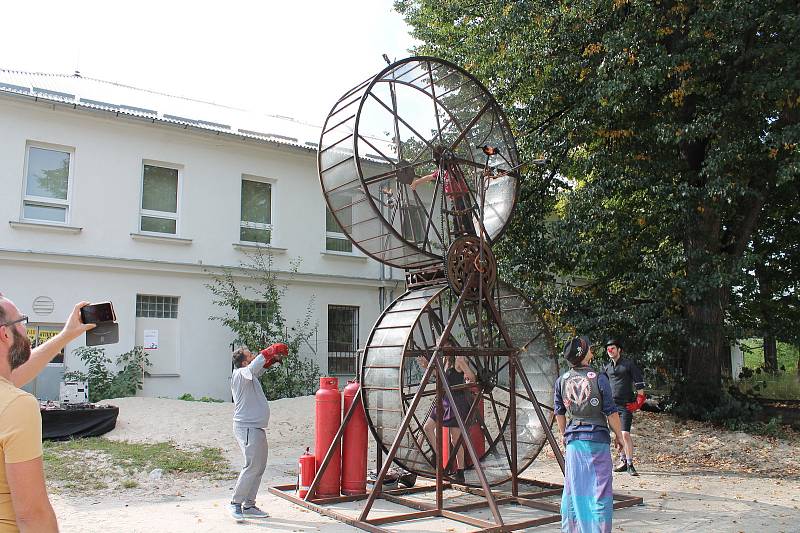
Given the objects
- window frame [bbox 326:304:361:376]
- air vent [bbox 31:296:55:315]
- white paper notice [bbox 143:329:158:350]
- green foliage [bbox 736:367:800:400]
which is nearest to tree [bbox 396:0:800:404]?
green foliage [bbox 736:367:800:400]

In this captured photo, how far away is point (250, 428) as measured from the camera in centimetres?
732

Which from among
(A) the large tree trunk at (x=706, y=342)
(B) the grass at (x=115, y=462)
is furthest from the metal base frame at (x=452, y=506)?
(A) the large tree trunk at (x=706, y=342)

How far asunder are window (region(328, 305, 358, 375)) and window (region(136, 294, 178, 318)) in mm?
4492

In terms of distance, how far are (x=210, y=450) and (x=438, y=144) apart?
6.52m

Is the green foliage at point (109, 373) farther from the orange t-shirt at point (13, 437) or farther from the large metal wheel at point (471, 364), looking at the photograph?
the orange t-shirt at point (13, 437)

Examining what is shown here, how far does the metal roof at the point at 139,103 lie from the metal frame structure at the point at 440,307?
1017 cm

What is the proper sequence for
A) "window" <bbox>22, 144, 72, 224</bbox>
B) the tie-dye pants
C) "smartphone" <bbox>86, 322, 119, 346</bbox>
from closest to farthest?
"smartphone" <bbox>86, 322, 119, 346</bbox> → the tie-dye pants → "window" <bbox>22, 144, 72, 224</bbox>

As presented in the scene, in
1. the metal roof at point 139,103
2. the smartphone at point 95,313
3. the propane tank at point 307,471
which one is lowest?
the propane tank at point 307,471

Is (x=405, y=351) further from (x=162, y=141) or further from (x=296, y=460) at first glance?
(x=162, y=141)

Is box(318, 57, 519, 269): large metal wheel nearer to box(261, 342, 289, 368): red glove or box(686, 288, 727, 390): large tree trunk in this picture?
box(261, 342, 289, 368): red glove

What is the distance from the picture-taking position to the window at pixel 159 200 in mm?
17031

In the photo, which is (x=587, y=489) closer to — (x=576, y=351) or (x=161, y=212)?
(x=576, y=351)

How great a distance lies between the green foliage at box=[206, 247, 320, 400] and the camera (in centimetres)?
1689

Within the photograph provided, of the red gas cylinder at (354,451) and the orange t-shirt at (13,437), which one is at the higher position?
the orange t-shirt at (13,437)
